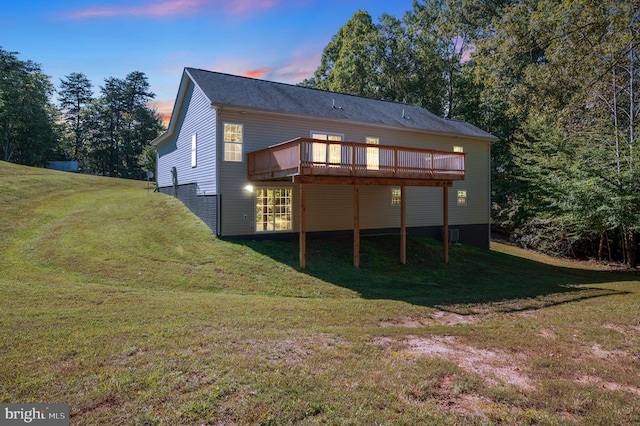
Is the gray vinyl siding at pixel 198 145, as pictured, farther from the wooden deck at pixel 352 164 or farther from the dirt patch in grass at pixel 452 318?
the dirt patch in grass at pixel 452 318

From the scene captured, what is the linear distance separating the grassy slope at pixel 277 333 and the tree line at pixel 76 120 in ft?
110

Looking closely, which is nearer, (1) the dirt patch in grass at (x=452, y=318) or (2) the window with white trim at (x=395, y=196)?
(1) the dirt patch in grass at (x=452, y=318)

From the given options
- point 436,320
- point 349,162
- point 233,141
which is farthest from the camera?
point 233,141

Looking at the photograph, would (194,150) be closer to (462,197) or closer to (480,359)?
(480,359)

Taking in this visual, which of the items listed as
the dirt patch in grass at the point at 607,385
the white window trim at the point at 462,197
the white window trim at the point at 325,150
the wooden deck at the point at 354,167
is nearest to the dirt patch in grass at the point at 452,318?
the dirt patch in grass at the point at 607,385

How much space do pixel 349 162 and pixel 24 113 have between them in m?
43.1

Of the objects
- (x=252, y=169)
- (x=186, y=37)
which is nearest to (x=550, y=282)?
(x=252, y=169)

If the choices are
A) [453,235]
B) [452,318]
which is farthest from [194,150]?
[453,235]

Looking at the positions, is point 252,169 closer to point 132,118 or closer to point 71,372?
point 71,372

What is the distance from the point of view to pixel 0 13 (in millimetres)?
8102

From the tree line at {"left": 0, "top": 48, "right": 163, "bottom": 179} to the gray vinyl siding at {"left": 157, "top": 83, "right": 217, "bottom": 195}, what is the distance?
24860 millimetres

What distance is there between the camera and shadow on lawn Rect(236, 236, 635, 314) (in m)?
9.95

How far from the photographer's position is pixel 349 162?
1265cm

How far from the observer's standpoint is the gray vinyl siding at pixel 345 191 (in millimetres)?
13844
